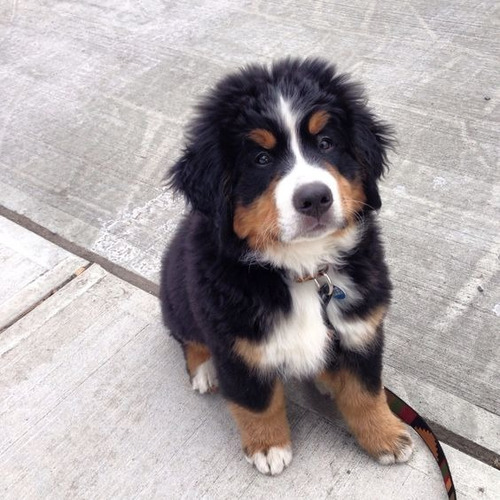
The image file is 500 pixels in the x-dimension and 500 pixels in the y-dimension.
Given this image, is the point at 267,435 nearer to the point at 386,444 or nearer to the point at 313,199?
the point at 386,444

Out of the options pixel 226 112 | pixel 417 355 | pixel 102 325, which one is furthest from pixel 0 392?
pixel 417 355

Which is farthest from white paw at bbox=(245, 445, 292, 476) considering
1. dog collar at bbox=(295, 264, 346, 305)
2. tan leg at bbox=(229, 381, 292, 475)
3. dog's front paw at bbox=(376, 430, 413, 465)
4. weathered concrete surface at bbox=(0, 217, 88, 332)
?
weathered concrete surface at bbox=(0, 217, 88, 332)

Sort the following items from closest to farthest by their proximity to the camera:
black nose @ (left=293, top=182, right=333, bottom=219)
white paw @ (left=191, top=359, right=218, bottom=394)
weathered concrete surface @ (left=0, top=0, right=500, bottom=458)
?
black nose @ (left=293, top=182, right=333, bottom=219) < white paw @ (left=191, top=359, right=218, bottom=394) < weathered concrete surface @ (left=0, top=0, right=500, bottom=458)

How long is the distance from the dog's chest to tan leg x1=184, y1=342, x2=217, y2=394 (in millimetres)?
498

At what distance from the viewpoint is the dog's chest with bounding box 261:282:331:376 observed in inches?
78.5

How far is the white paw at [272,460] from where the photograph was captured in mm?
2201

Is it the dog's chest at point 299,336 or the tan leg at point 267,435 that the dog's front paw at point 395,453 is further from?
the dog's chest at point 299,336

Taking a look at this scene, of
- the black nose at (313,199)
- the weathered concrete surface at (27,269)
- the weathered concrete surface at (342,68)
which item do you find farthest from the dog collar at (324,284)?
the weathered concrete surface at (27,269)

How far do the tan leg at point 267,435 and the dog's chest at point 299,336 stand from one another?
0.19 m

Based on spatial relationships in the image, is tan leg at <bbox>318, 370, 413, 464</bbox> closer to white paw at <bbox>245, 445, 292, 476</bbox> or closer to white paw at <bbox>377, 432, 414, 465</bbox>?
white paw at <bbox>377, 432, 414, 465</bbox>

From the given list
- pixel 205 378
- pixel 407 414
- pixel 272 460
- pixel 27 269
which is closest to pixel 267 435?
pixel 272 460

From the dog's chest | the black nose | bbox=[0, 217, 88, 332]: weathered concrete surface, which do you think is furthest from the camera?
bbox=[0, 217, 88, 332]: weathered concrete surface

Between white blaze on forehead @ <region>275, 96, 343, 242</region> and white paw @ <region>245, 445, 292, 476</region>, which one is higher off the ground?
white blaze on forehead @ <region>275, 96, 343, 242</region>

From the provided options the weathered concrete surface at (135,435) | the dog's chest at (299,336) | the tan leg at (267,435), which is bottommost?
the weathered concrete surface at (135,435)
